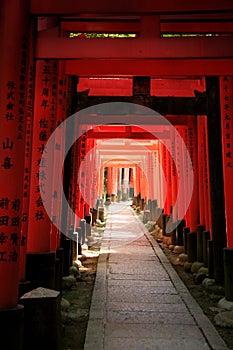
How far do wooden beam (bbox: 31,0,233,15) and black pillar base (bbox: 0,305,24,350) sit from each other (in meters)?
2.62

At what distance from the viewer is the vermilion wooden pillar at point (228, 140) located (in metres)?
4.61

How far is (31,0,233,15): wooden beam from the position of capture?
328 cm

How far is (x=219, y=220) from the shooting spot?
17.7 ft

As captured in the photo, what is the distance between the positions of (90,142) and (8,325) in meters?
9.06

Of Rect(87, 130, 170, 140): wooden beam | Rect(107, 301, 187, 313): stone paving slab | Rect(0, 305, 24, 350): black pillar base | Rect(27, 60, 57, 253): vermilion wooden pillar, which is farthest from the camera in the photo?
Rect(87, 130, 170, 140): wooden beam

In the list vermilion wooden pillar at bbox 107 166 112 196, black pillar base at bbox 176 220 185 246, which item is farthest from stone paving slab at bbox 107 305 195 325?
vermilion wooden pillar at bbox 107 166 112 196

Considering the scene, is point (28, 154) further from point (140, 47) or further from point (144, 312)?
point (144, 312)

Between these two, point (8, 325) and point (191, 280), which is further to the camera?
point (191, 280)

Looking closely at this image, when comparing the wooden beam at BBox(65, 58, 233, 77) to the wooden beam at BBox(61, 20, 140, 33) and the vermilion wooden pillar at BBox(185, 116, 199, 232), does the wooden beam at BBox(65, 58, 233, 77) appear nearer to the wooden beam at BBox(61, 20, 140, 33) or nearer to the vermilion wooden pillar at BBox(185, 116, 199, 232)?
the wooden beam at BBox(61, 20, 140, 33)

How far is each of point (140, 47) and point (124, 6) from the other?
0.42 metres

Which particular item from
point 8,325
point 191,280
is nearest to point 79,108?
point 191,280

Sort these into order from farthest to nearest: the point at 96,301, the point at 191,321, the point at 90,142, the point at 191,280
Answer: the point at 90,142, the point at 191,280, the point at 96,301, the point at 191,321

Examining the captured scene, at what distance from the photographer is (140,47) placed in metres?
3.55

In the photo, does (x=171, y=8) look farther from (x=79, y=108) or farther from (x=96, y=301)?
(x=96, y=301)
